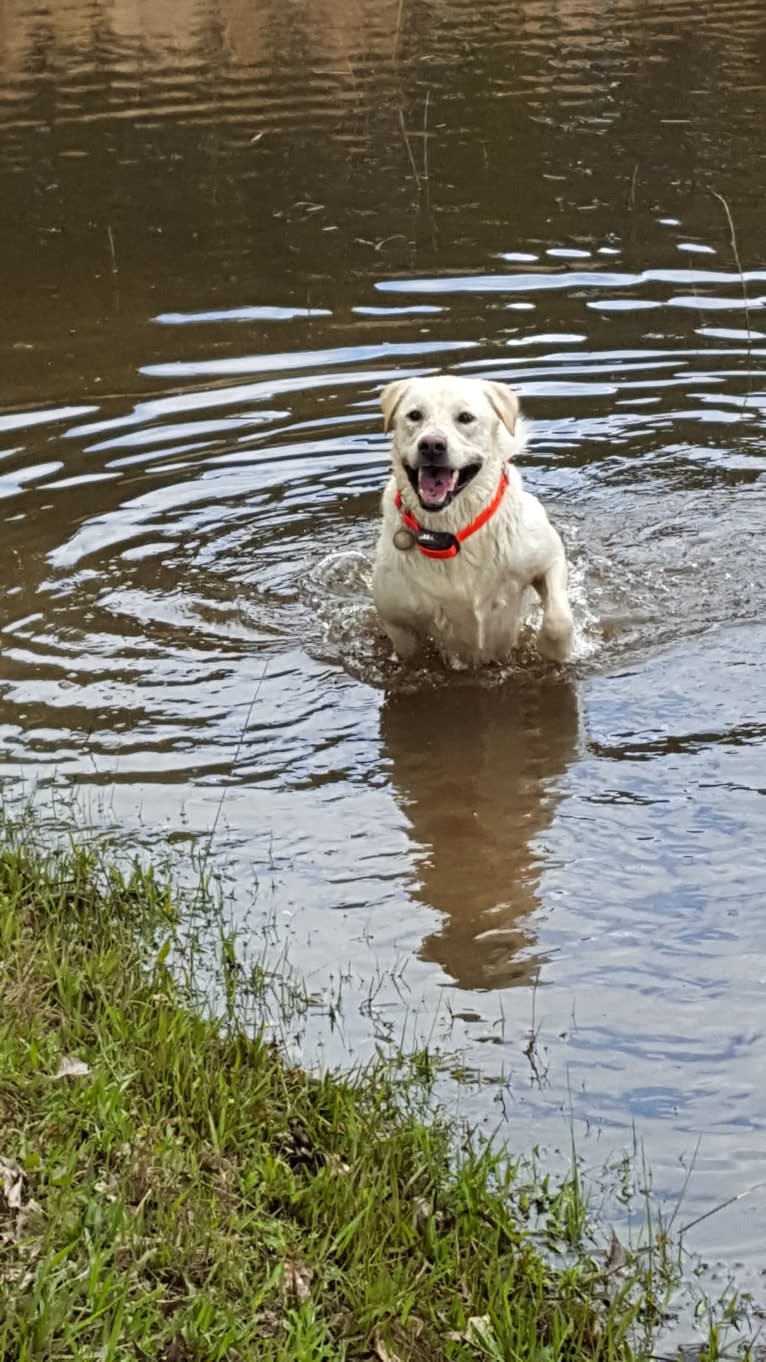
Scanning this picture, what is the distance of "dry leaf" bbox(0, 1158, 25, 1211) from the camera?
404 cm

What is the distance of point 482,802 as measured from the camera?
7.46 meters

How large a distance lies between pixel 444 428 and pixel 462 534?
64 centimetres

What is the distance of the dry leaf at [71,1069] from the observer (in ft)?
15.4

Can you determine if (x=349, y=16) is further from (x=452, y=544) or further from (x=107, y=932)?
(x=107, y=932)

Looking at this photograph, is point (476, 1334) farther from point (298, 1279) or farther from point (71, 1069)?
point (71, 1069)

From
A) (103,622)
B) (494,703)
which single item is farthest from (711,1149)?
(103,622)

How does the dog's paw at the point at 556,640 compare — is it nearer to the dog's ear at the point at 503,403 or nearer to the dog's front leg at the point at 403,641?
the dog's front leg at the point at 403,641

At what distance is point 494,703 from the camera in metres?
8.49

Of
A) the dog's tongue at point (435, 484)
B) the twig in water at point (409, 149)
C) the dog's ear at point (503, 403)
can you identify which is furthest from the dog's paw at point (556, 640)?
the twig in water at point (409, 149)

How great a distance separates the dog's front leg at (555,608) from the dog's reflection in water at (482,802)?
0.22 m

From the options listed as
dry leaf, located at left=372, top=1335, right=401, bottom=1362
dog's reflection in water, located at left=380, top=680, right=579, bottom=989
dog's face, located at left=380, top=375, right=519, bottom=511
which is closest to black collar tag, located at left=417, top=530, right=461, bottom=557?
dog's face, located at left=380, top=375, right=519, bottom=511

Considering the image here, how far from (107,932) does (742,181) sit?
14187 mm

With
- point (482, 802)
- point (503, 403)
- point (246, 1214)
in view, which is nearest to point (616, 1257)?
point (246, 1214)

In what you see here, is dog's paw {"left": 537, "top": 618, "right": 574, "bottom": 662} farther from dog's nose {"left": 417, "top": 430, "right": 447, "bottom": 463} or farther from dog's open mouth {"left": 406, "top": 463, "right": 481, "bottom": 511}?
dog's nose {"left": 417, "top": 430, "right": 447, "bottom": 463}
